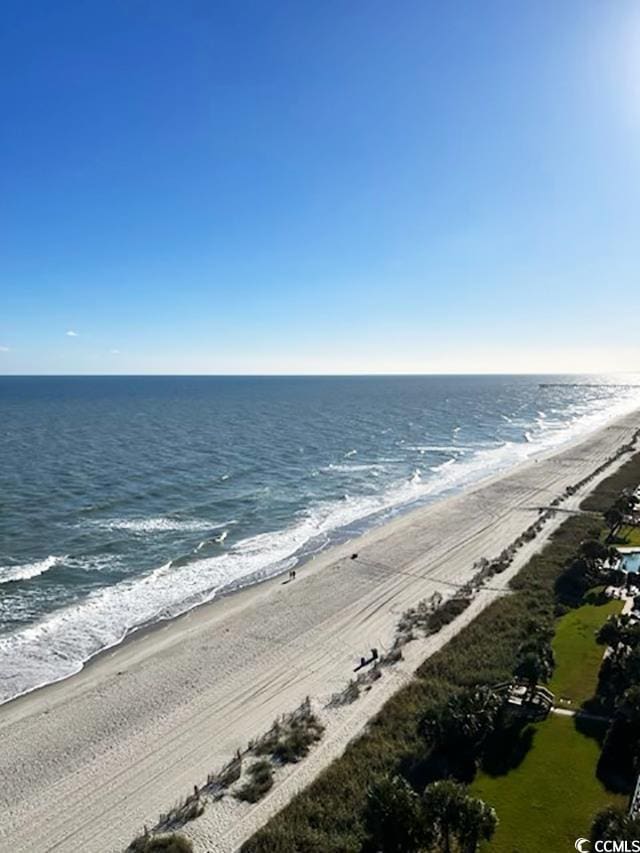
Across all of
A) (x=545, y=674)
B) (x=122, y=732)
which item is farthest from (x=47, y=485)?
(x=545, y=674)

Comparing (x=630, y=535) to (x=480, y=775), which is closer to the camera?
(x=480, y=775)

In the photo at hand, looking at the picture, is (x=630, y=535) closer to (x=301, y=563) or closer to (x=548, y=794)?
(x=301, y=563)

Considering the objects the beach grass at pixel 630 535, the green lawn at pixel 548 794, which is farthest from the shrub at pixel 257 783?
the beach grass at pixel 630 535

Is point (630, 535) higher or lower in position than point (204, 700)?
higher

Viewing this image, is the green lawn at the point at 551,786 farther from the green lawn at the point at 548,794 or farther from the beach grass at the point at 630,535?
the beach grass at the point at 630,535

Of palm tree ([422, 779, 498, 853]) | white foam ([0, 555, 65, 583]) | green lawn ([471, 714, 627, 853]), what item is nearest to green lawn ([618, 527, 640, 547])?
green lawn ([471, 714, 627, 853])

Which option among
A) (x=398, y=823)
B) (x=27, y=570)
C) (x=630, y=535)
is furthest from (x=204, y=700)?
(x=630, y=535)

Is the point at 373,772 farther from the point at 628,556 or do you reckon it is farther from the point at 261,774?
the point at 628,556
